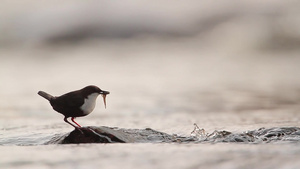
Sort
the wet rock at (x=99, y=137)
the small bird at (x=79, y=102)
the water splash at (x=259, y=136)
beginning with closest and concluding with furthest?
the wet rock at (x=99, y=137)
the small bird at (x=79, y=102)
the water splash at (x=259, y=136)

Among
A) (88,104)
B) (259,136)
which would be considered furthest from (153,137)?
(259,136)

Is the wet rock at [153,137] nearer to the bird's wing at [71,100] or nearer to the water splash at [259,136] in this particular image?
the water splash at [259,136]

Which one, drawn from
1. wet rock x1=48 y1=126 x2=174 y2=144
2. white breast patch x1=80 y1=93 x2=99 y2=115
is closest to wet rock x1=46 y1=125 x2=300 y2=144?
wet rock x1=48 y1=126 x2=174 y2=144

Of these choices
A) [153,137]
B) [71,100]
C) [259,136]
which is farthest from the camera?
[259,136]

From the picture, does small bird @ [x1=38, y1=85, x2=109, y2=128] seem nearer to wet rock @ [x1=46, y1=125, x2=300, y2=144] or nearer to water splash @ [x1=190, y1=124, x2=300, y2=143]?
wet rock @ [x1=46, y1=125, x2=300, y2=144]

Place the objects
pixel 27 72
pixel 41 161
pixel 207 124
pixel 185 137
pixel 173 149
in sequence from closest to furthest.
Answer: pixel 41 161
pixel 173 149
pixel 185 137
pixel 207 124
pixel 27 72

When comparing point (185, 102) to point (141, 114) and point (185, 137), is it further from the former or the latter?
→ point (185, 137)

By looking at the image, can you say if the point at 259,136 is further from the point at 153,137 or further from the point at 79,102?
the point at 79,102

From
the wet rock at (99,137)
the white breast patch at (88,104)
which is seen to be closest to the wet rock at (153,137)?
the wet rock at (99,137)

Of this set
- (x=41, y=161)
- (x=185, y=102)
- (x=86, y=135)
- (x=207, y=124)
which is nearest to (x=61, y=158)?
(x=41, y=161)

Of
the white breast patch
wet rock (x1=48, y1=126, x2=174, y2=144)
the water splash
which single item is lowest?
the water splash

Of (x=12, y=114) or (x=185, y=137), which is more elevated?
(x=12, y=114)
